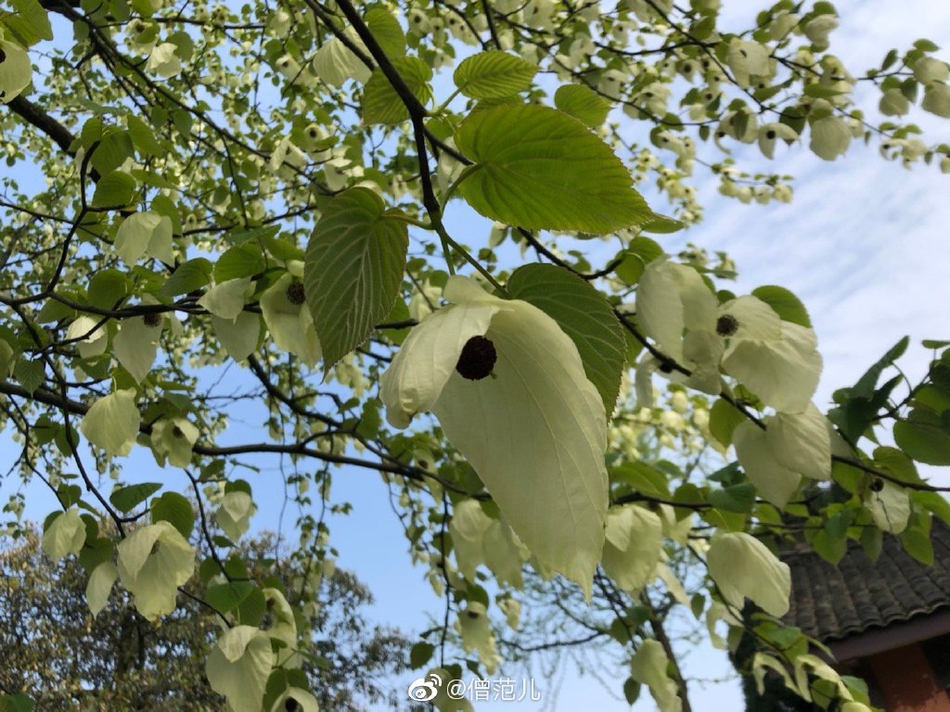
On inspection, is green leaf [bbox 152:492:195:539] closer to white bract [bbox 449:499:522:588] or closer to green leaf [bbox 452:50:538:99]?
white bract [bbox 449:499:522:588]

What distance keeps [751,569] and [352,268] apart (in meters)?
0.77

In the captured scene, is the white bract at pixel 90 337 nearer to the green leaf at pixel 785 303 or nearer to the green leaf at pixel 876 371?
the green leaf at pixel 785 303

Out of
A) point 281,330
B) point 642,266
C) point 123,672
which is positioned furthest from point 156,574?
point 123,672

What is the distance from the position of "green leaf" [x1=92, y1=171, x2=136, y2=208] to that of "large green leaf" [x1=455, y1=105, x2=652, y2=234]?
0.66 meters

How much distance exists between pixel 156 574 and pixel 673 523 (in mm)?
718

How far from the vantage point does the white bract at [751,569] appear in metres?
0.93

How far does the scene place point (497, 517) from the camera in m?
1.20

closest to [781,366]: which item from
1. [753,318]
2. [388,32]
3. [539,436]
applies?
[753,318]

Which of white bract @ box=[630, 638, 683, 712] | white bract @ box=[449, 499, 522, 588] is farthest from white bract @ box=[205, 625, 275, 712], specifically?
white bract @ box=[630, 638, 683, 712]

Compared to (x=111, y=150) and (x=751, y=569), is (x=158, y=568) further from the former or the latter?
(x=751, y=569)

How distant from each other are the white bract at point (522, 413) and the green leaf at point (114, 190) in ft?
2.34

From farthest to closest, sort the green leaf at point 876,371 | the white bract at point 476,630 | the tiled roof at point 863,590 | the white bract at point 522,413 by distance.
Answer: the tiled roof at point 863,590 → the white bract at point 476,630 → the green leaf at point 876,371 → the white bract at point 522,413

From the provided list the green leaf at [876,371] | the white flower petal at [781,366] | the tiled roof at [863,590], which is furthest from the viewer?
the tiled roof at [863,590]

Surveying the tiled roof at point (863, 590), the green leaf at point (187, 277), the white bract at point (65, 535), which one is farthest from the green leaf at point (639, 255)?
the tiled roof at point (863, 590)
